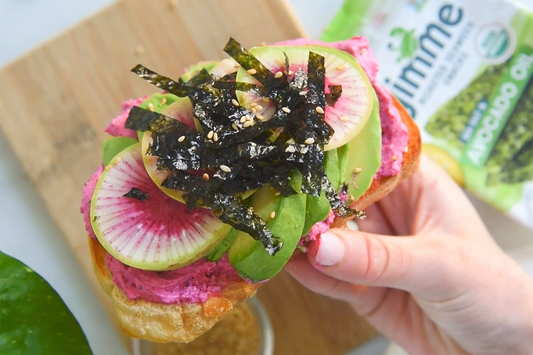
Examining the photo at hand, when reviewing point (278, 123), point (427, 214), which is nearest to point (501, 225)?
point (427, 214)

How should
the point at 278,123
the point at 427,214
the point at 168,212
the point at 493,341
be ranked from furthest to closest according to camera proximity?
the point at 427,214
the point at 493,341
the point at 168,212
the point at 278,123

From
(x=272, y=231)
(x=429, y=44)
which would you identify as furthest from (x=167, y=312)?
(x=429, y=44)

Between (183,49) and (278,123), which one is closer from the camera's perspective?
(278,123)

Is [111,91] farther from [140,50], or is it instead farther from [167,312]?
[167,312]

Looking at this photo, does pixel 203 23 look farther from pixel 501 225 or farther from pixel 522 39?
pixel 501 225

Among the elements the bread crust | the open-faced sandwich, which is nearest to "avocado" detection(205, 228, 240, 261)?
the open-faced sandwich

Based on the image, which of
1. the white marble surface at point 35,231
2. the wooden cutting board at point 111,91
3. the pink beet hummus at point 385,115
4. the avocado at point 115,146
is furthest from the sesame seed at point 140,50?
the pink beet hummus at point 385,115
